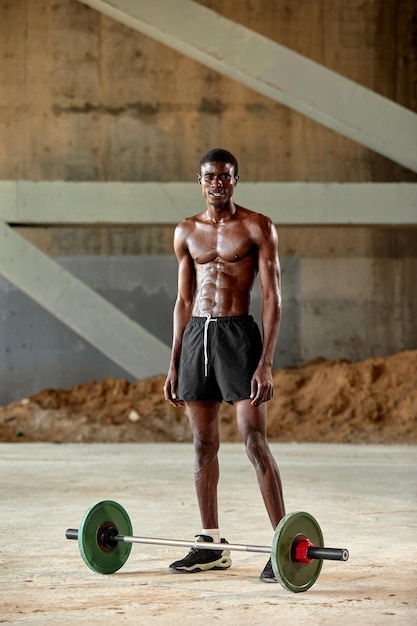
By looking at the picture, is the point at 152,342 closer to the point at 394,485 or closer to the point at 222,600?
the point at 394,485

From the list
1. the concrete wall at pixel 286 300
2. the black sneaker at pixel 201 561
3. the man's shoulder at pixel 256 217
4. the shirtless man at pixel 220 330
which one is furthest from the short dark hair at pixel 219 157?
the concrete wall at pixel 286 300

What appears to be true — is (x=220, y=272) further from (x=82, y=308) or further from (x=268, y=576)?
(x=82, y=308)

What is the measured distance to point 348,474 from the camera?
9.40 m

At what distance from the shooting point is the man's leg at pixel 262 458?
4.56 metres

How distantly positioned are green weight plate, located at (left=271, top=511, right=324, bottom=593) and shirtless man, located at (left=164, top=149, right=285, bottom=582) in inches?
18.4

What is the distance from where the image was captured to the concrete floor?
12.5ft

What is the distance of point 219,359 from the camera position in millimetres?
4777

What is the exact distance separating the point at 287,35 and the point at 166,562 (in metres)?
13.7

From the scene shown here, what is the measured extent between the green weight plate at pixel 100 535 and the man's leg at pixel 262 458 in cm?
68

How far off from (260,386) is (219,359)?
29 cm

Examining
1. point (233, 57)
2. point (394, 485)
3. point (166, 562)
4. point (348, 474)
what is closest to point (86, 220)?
point (233, 57)

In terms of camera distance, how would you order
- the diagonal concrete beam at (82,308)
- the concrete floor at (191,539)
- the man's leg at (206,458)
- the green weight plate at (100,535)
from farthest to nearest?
the diagonal concrete beam at (82,308) < the man's leg at (206,458) < the green weight plate at (100,535) < the concrete floor at (191,539)

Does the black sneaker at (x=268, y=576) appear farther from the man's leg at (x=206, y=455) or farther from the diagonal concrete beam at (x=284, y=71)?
the diagonal concrete beam at (x=284, y=71)

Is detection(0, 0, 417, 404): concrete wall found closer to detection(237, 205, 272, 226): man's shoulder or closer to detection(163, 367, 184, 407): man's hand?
detection(163, 367, 184, 407): man's hand
